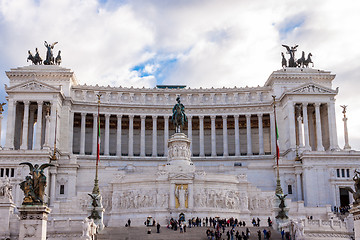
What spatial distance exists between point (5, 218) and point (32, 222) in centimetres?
2108

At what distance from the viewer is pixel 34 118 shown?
94.2 m

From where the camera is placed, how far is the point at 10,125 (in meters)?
87.1

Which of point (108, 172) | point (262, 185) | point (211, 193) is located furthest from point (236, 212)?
point (108, 172)

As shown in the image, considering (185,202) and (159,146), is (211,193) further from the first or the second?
(159,146)

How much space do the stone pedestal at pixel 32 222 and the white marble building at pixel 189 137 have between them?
3064 cm

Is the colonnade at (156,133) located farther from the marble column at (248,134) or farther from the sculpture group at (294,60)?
the sculpture group at (294,60)

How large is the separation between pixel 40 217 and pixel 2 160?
44556 millimetres

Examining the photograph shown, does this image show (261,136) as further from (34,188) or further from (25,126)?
(34,188)

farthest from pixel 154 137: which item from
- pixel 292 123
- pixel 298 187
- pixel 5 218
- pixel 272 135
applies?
pixel 5 218

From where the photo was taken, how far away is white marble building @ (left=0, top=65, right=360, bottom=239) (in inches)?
2530

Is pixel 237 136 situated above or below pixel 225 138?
above

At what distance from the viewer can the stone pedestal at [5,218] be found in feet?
164

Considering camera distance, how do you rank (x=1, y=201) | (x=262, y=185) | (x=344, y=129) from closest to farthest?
(x=1, y=201)
(x=262, y=185)
(x=344, y=129)

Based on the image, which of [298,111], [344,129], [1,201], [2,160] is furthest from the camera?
[298,111]
